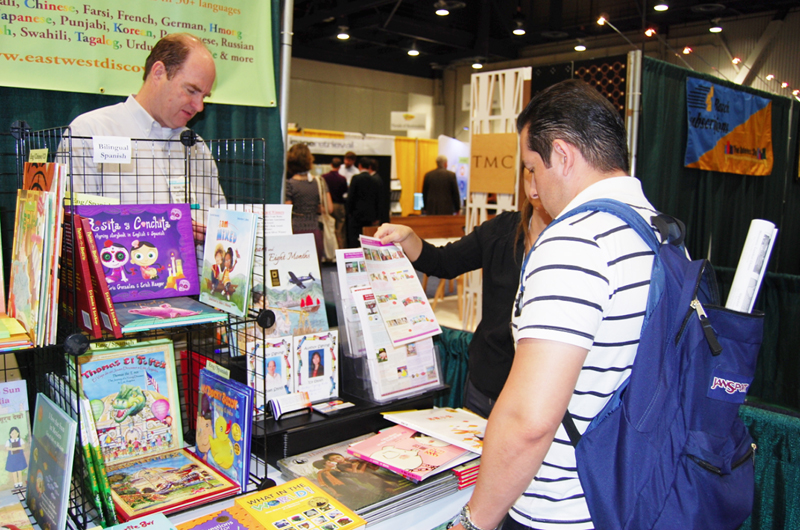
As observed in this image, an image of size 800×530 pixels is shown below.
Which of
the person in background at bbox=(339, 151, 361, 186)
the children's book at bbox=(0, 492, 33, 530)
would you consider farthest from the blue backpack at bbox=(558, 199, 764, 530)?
the person in background at bbox=(339, 151, 361, 186)

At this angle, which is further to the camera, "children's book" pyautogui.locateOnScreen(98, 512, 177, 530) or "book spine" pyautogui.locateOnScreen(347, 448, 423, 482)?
"book spine" pyautogui.locateOnScreen(347, 448, 423, 482)

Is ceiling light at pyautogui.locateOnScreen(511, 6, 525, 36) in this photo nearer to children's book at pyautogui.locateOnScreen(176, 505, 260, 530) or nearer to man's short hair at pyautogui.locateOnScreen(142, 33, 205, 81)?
man's short hair at pyautogui.locateOnScreen(142, 33, 205, 81)

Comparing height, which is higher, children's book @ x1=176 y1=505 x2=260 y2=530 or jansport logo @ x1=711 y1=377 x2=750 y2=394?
jansport logo @ x1=711 y1=377 x2=750 y2=394

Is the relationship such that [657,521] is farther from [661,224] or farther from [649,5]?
[649,5]

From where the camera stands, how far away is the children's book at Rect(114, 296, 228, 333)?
1.15 meters

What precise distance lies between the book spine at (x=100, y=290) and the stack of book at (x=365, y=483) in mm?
544

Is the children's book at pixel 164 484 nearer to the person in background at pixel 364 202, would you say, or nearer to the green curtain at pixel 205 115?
the green curtain at pixel 205 115

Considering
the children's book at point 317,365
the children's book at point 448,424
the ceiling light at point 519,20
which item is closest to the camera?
the children's book at point 448,424

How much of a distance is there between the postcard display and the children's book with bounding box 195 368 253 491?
22 mm

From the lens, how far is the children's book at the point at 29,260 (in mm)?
1103

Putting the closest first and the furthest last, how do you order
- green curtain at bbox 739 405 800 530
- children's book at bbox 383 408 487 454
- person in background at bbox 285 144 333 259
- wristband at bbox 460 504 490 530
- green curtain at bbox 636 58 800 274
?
1. wristband at bbox 460 504 490 530
2. children's book at bbox 383 408 487 454
3. green curtain at bbox 739 405 800 530
4. green curtain at bbox 636 58 800 274
5. person in background at bbox 285 144 333 259

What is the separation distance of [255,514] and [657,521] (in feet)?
2.37

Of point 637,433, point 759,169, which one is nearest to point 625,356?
point 637,433

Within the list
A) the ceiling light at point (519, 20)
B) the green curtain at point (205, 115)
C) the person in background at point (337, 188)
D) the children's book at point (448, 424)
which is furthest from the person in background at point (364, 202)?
the children's book at point (448, 424)
